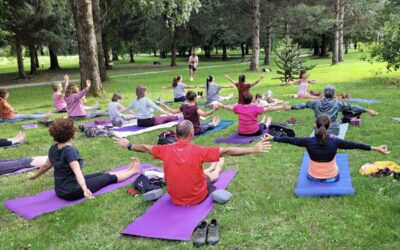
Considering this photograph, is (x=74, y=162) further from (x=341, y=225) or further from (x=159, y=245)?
(x=341, y=225)

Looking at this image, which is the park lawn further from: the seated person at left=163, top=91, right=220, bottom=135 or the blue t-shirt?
the seated person at left=163, top=91, right=220, bottom=135

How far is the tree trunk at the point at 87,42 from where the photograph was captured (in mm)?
16141

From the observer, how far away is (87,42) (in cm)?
1638

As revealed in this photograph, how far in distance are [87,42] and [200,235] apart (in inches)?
522

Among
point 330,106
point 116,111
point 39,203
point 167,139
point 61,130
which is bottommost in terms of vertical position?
point 39,203

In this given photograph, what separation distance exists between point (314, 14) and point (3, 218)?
105ft

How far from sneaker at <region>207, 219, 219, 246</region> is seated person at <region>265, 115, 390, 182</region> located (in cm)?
155

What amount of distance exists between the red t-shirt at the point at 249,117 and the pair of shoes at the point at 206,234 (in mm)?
4719

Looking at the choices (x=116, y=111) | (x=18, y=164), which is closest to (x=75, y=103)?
(x=116, y=111)

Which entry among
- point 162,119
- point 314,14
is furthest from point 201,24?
point 162,119

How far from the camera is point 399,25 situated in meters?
16.9

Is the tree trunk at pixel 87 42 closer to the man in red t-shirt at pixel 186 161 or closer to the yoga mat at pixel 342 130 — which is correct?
the yoga mat at pixel 342 130

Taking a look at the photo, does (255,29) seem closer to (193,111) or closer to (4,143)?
(193,111)

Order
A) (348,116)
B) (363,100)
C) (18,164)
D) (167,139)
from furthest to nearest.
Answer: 1. (363,100)
2. (348,116)
3. (167,139)
4. (18,164)
